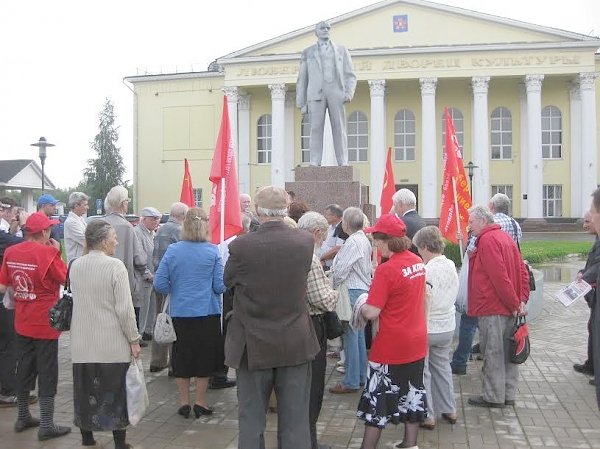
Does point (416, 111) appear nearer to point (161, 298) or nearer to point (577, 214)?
point (577, 214)

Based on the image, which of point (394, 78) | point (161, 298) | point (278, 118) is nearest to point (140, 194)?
point (278, 118)

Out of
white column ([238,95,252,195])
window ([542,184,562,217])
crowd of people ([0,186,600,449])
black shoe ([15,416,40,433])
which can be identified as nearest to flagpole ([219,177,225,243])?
crowd of people ([0,186,600,449])

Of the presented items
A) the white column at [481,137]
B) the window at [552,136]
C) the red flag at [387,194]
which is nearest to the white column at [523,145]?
the window at [552,136]

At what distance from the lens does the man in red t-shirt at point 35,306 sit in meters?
5.35

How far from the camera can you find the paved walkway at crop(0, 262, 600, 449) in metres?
5.17

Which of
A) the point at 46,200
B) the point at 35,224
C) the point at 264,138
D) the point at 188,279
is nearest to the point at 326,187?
the point at 46,200

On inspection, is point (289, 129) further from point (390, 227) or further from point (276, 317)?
point (276, 317)

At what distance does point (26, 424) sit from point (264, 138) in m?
38.0

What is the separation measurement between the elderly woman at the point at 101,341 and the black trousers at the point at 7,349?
182 cm

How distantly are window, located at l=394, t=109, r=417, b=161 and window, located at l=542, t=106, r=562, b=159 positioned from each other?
7.84 m

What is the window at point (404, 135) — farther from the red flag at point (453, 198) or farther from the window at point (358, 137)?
the red flag at point (453, 198)

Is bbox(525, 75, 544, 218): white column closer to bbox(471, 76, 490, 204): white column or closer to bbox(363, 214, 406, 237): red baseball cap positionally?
bbox(471, 76, 490, 204): white column

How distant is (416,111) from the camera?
4059cm

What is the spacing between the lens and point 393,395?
466cm
